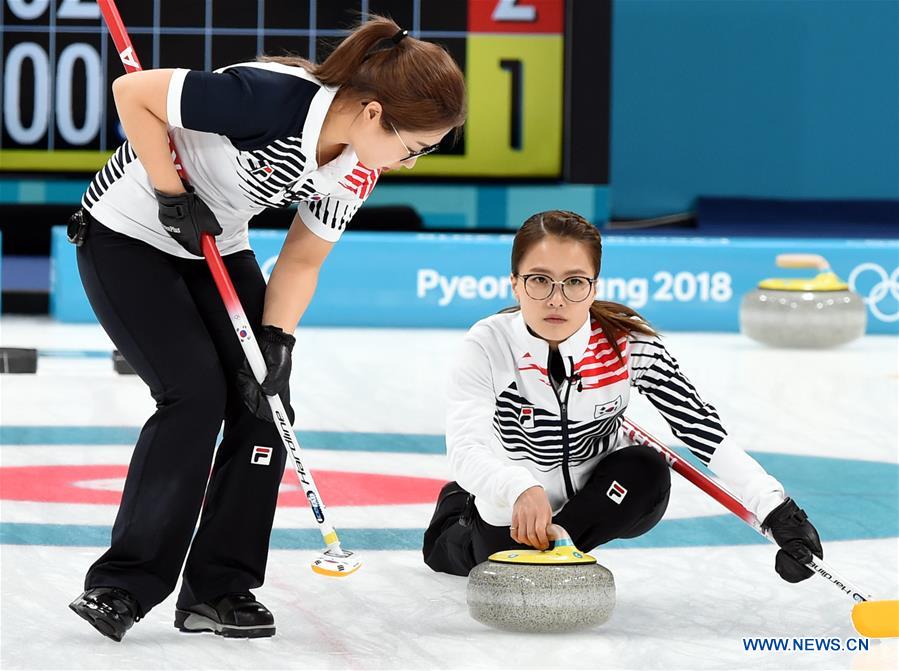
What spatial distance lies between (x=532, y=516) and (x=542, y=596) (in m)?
0.12

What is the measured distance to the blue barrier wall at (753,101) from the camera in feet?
34.4

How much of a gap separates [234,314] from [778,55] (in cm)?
890

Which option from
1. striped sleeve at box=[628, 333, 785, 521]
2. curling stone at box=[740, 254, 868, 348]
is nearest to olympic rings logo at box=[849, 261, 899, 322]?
curling stone at box=[740, 254, 868, 348]

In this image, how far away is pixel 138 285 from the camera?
7.52ft

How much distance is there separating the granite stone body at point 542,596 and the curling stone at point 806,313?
13.3ft

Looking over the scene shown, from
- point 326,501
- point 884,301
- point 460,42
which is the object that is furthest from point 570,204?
point 326,501

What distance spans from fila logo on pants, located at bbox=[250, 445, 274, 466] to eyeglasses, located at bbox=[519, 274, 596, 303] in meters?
0.48

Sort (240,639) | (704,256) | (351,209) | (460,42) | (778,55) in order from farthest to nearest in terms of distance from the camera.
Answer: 1. (778,55)
2. (460,42)
3. (704,256)
4. (351,209)
5. (240,639)

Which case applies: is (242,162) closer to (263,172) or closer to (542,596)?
(263,172)

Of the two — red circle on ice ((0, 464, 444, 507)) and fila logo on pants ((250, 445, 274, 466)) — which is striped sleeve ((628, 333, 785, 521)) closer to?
fila logo on pants ((250, 445, 274, 466))

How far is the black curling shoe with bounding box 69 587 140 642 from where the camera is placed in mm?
2135

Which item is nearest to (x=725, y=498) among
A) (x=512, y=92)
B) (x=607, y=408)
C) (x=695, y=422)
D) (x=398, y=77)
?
(x=695, y=422)

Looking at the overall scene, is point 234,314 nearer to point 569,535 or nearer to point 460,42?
point 569,535

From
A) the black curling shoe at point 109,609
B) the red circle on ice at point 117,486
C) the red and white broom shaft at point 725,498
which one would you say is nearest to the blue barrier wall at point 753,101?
the red circle on ice at point 117,486
